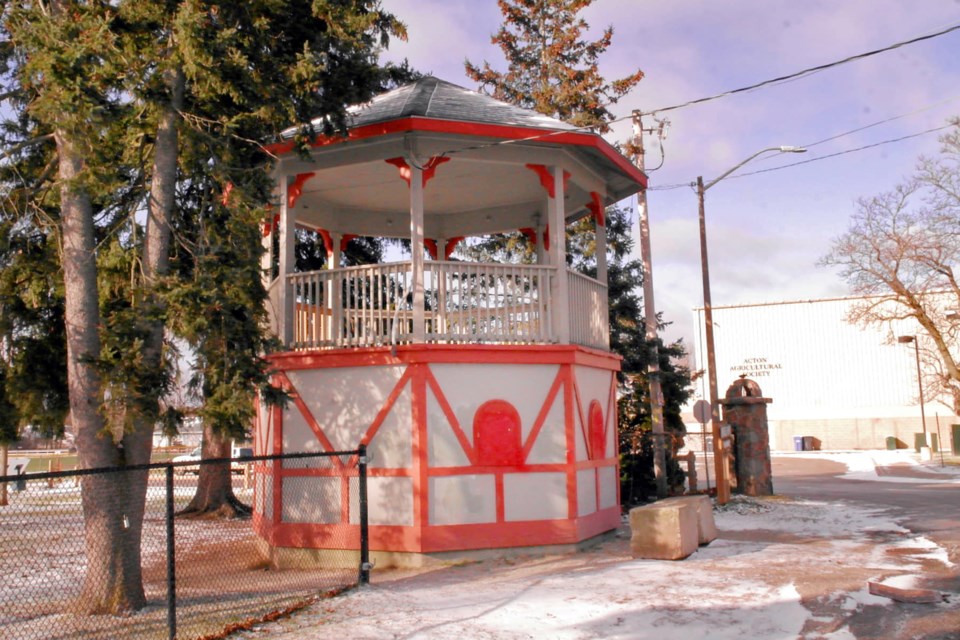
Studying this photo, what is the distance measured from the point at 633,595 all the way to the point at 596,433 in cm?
440

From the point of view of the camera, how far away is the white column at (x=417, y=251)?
11.1 metres

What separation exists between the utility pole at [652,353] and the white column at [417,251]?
8105 mm

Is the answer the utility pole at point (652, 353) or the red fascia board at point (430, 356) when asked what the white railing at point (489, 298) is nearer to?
the red fascia board at point (430, 356)

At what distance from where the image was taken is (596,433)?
1286 cm

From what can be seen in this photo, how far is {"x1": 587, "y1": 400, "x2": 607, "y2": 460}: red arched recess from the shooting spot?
12656 mm

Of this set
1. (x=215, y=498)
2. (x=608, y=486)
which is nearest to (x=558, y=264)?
(x=608, y=486)

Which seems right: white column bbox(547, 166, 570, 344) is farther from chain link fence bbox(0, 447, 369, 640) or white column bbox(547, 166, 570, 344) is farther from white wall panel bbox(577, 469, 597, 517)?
chain link fence bbox(0, 447, 369, 640)

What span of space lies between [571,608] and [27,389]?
678 centimetres

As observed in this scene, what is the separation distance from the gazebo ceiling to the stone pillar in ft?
24.2

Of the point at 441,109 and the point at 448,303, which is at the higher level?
the point at 441,109

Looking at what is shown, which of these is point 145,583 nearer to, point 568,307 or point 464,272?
point 464,272

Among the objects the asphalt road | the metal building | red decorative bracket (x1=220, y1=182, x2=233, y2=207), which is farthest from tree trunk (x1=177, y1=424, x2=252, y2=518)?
the metal building

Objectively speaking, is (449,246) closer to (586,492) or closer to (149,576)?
(586,492)

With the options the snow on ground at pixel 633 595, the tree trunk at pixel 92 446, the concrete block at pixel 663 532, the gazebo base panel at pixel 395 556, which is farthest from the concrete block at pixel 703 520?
the tree trunk at pixel 92 446
